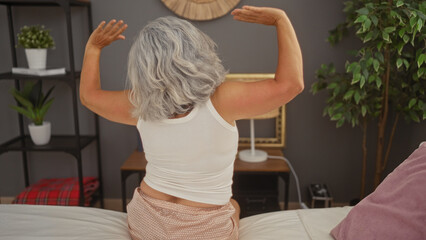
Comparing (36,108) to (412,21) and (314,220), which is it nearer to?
(314,220)

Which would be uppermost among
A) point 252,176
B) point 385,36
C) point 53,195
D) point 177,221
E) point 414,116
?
point 385,36

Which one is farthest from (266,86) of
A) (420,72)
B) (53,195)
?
(53,195)

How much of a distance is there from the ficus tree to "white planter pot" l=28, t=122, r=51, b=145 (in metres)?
1.59

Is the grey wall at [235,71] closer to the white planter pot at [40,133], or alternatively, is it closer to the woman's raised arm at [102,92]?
the white planter pot at [40,133]

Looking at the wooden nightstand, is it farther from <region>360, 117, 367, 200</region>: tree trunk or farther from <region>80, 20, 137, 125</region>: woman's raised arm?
<region>80, 20, 137, 125</region>: woman's raised arm

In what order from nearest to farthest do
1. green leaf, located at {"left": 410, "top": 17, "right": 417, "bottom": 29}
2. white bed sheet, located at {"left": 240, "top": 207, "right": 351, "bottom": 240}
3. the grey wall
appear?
white bed sheet, located at {"left": 240, "top": 207, "right": 351, "bottom": 240} → green leaf, located at {"left": 410, "top": 17, "right": 417, "bottom": 29} → the grey wall

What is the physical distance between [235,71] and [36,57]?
1179 mm

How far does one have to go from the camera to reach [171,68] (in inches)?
44.8

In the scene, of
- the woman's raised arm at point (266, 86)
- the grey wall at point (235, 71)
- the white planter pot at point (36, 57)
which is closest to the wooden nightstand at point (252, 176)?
the grey wall at point (235, 71)

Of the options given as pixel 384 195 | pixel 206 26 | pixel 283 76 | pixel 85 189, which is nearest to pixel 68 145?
pixel 85 189

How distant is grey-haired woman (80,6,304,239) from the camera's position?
1150 millimetres

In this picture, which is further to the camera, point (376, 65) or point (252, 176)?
point (252, 176)

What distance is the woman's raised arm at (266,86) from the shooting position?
115 cm

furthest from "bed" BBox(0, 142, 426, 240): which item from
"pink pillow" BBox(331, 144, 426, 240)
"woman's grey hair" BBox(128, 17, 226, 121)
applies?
"woman's grey hair" BBox(128, 17, 226, 121)
